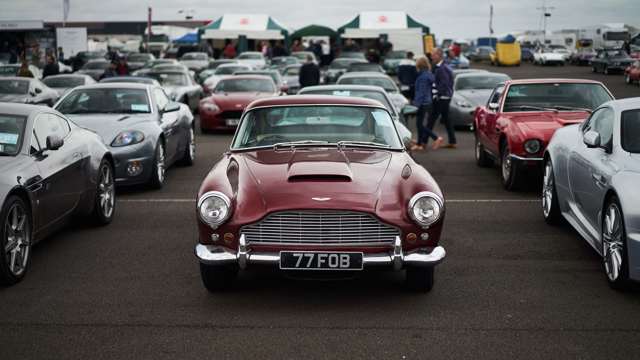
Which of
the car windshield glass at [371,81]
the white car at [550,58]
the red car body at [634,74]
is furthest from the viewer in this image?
the white car at [550,58]

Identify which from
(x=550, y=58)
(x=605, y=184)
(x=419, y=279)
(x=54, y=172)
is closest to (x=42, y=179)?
(x=54, y=172)

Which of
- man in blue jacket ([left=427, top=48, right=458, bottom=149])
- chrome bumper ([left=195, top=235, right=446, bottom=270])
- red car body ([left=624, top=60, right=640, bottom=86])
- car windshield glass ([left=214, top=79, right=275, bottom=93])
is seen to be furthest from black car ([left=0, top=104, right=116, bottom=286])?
red car body ([left=624, top=60, right=640, bottom=86])

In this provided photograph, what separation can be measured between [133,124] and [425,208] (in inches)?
255

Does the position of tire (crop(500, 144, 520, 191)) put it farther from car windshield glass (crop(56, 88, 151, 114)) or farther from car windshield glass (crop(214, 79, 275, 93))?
car windshield glass (crop(214, 79, 275, 93))

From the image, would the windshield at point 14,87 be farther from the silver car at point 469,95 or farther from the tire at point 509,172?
the tire at point 509,172

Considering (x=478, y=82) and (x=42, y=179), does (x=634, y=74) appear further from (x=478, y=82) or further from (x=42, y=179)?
(x=42, y=179)

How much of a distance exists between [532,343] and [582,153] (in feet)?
10.00

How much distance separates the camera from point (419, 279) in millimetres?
6336

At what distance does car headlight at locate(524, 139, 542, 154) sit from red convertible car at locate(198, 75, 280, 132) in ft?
31.4

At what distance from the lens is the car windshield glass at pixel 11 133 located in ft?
24.4

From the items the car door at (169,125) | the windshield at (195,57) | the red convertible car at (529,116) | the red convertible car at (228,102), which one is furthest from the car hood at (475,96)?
the windshield at (195,57)

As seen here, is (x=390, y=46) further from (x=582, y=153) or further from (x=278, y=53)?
(x=582, y=153)

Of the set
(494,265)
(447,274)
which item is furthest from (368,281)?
(494,265)

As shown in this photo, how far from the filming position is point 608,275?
6582 mm
